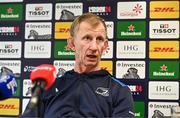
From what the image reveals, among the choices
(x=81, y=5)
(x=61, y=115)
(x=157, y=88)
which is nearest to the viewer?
(x=61, y=115)

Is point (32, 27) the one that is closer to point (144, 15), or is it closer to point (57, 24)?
point (57, 24)

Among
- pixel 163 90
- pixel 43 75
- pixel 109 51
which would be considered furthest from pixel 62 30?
pixel 43 75

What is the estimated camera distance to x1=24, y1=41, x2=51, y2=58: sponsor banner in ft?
8.21

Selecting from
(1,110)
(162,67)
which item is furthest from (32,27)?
(162,67)

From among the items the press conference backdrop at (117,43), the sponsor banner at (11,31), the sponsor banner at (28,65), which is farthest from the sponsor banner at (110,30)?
the sponsor banner at (11,31)

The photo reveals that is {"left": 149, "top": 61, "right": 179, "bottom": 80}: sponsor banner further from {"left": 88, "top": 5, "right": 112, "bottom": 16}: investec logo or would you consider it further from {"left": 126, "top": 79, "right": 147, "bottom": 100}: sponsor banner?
{"left": 88, "top": 5, "right": 112, "bottom": 16}: investec logo

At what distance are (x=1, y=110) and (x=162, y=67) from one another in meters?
1.19

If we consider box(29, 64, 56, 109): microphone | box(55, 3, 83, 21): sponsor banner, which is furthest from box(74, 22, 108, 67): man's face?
box(55, 3, 83, 21): sponsor banner

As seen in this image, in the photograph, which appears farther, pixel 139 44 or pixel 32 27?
pixel 32 27

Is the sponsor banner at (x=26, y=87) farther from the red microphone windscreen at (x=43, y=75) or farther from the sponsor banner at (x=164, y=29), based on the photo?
the red microphone windscreen at (x=43, y=75)

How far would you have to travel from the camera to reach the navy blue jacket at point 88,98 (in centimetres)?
141

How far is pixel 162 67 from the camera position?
7.68ft

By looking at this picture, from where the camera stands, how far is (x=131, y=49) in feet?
7.79

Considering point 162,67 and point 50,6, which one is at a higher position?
point 50,6
